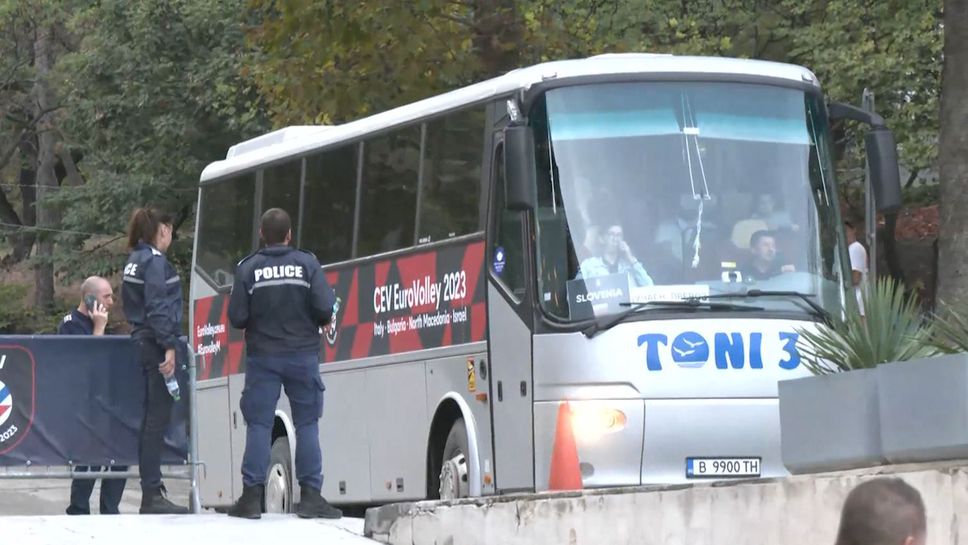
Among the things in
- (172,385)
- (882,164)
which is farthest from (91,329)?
(882,164)

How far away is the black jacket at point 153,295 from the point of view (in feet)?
40.5

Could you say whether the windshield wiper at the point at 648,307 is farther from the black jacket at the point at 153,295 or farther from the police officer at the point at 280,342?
the black jacket at the point at 153,295

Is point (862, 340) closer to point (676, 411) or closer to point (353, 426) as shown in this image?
point (676, 411)

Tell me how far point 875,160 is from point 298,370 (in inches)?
163

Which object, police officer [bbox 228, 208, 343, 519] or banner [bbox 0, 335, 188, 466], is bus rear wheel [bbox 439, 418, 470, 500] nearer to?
banner [bbox 0, 335, 188, 466]

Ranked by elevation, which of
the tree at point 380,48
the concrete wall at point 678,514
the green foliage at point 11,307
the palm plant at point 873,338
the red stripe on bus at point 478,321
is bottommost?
the concrete wall at point 678,514

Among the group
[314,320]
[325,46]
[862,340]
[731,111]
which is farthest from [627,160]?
[325,46]

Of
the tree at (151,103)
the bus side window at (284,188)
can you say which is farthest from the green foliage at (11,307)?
the bus side window at (284,188)

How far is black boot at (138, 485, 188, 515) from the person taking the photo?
12.5m

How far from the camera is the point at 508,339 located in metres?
13.2

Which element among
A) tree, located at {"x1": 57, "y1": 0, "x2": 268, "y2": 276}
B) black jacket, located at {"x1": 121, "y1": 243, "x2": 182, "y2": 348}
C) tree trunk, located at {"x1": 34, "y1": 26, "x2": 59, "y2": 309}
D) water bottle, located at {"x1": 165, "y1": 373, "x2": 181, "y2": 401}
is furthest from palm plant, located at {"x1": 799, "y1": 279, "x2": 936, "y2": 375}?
tree trunk, located at {"x1": 34, "y1": 26, "x2": 59, "y2": 309}

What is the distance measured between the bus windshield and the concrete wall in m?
2.57

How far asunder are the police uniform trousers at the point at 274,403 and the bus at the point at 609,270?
5.35ft

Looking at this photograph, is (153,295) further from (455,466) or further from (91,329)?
(455,466)
